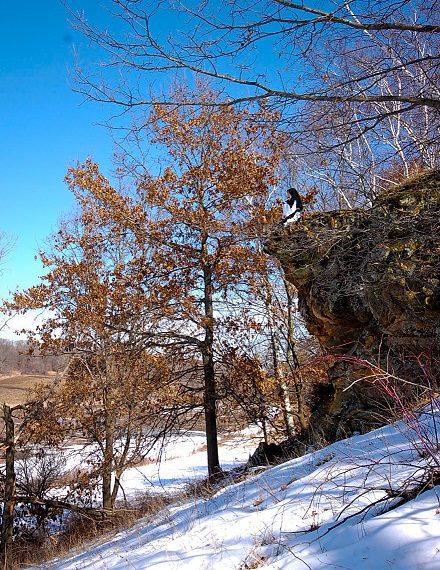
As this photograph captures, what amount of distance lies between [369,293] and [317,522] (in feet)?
13.9

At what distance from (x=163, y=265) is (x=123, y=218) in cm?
115

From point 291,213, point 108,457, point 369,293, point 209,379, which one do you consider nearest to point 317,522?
point 369,293

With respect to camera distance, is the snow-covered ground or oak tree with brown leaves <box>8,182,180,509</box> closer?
the snow-covered ground

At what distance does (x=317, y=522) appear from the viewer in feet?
9.83

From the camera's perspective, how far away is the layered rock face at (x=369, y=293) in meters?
5.94

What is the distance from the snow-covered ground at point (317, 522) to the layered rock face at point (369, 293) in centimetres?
173

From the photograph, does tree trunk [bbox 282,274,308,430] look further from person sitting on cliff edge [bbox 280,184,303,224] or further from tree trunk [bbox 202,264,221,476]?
person sitting on cliff edge [bbox 280,184,303,224]

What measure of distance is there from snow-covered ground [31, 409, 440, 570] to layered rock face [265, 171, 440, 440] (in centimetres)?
173

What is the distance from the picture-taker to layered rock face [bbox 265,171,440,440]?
5.94 meters

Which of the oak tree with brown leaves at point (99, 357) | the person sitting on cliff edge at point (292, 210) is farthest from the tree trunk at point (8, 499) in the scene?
the person sitting on cliff edge at point (292, 210)

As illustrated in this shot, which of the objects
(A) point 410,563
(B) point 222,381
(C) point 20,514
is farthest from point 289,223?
(C) point 20,514

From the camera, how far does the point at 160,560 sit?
3443 mm

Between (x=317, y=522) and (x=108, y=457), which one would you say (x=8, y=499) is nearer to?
(x=108, y=457)

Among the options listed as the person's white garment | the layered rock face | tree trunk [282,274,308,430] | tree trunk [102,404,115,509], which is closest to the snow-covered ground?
the layered rock face
